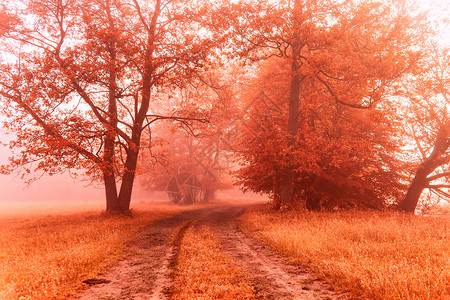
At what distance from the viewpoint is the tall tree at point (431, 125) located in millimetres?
16625

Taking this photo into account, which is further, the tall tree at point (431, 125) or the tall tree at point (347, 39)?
the tall tree at point (431, 125)

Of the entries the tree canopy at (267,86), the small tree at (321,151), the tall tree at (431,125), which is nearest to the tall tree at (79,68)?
the tree canopy at (267,86)

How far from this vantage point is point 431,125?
1764 centimetres

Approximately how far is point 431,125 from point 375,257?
14734 millimetres

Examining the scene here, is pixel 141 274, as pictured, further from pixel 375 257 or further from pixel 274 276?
pixel 375 257

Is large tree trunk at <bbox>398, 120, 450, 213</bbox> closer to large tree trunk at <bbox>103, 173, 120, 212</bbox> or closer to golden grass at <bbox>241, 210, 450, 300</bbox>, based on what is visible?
golden grass at <bbox>241, 210, 450, 300</bbox>

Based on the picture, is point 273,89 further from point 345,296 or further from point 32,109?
point 345,296

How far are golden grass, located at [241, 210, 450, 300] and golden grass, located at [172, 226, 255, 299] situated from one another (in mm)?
1947

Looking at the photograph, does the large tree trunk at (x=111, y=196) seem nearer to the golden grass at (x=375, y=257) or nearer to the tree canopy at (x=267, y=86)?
the tree canopy at (x=267, y=86)

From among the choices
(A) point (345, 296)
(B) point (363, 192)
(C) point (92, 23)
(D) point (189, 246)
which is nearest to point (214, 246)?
(D) point (189, 246)

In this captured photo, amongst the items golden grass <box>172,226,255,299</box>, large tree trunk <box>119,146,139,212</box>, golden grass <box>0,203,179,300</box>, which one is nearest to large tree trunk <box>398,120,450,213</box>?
golden grass <box>172,226,255,299</box>

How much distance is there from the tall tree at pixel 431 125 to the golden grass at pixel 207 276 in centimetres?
1350

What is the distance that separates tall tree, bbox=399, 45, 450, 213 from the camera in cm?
1662

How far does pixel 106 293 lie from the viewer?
5559 mm
